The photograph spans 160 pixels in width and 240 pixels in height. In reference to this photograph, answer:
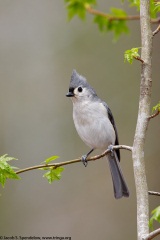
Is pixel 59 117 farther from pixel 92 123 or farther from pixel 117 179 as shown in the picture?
pixel 117 179

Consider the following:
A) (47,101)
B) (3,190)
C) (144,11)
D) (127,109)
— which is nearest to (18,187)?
(3,190)

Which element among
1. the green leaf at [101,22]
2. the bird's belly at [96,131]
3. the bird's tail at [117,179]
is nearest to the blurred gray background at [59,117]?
the bird's tail at [117,179]

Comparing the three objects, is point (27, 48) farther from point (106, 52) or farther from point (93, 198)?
point (93, 198)

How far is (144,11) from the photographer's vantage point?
204 cm

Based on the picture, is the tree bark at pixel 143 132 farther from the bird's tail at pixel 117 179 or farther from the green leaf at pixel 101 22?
the bird's tail at pixel 117 179

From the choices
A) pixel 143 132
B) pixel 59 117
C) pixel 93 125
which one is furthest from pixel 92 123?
pixel 59 117

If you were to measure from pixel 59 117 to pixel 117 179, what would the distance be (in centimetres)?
213

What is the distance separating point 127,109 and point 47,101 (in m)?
1.02

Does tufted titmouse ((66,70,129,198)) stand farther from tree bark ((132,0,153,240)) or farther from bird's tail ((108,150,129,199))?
tree bark ((132,0,153,240))

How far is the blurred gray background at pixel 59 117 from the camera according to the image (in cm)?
476

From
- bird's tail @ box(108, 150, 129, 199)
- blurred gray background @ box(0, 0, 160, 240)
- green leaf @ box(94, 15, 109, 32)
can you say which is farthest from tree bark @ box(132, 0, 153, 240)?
blurred gray background @ box(0, 0, 160, 240)

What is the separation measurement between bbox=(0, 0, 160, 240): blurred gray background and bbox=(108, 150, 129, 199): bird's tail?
940 mm

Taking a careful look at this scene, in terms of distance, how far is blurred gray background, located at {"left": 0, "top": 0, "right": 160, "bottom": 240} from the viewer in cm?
476

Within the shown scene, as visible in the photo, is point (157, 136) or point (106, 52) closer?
point (157, 136)
